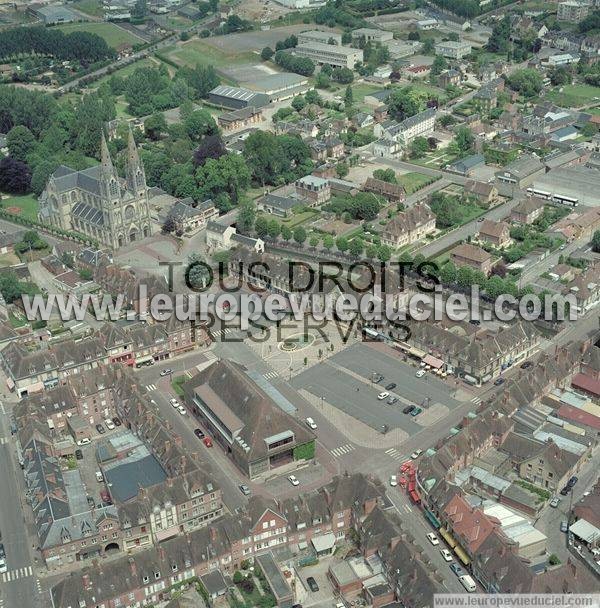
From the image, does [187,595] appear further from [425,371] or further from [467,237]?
[467,237]

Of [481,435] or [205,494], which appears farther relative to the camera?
[481,435]

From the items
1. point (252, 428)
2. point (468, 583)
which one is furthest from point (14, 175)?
point (468, 583)

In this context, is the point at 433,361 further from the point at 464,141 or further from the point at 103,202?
the point at 464,141

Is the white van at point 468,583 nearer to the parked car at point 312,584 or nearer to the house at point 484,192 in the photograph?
the parked car at point 312,584

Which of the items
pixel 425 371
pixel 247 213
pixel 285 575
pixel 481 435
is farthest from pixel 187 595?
pixel 247 213

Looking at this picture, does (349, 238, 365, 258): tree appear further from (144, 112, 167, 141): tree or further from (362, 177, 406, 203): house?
(144, 112, 167, 141): tree

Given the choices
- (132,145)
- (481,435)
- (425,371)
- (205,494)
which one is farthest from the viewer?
(132,145)
